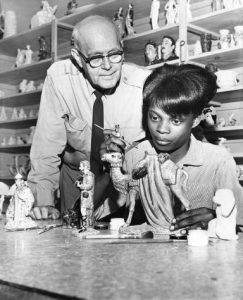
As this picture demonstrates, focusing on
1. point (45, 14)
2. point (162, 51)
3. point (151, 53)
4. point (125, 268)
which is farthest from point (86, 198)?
point (45, 14)

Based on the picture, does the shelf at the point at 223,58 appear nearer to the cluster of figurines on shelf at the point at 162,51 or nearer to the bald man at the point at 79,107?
the cluster of figurines on shelf at the point at 162,51

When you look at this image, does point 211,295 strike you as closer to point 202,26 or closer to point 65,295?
point 65,295

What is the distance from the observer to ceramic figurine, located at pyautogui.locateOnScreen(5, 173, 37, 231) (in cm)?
134

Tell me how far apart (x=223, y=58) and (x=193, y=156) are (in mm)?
2149

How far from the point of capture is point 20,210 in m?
1.35

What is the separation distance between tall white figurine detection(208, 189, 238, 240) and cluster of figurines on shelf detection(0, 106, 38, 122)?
3768 mm

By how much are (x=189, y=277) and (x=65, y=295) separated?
0.21 m

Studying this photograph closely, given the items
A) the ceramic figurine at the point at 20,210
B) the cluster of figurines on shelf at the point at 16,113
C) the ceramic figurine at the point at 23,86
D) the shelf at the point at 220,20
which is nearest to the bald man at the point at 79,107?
the ceramic figurine at the point at 20,210

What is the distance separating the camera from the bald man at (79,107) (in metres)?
1.62

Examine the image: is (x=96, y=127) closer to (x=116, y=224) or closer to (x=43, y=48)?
(x=116, y=224)

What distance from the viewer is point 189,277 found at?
721 mm

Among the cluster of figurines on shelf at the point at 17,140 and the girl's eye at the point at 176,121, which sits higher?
the cluster of figurines on shelf at the point at 17,140

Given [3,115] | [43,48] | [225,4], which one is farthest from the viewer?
[3,115]

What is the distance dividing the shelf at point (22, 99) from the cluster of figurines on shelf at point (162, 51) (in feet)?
4.82
